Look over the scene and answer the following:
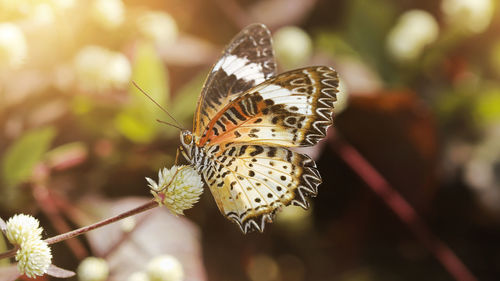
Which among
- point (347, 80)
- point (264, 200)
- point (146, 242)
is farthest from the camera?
point (347, 80)

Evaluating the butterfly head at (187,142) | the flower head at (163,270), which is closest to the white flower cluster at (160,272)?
the flower head at (163,270)

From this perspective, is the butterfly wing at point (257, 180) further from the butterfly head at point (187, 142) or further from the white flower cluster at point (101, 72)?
the white flower cluster at point (101, 72)

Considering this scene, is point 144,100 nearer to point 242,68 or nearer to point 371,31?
point 242,68

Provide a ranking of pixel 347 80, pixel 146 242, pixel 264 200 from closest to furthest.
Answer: pixel 264 200 < pixel 146 242 < pixel 347 80

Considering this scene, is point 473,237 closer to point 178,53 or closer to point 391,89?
point 391,89

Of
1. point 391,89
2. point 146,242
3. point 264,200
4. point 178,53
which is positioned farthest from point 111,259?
point 391,89

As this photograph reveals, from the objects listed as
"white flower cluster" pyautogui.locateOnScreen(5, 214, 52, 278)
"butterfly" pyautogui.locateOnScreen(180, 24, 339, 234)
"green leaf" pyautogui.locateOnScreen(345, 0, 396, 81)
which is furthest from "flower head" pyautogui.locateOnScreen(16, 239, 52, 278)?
"green leaf" pyautogui.locateOnScreen(345, 0, 396, 81)

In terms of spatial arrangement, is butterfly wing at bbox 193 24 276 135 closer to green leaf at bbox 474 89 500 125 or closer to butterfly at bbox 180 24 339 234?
butterfly at bbox 180 24 339 234
